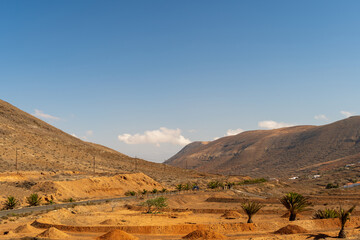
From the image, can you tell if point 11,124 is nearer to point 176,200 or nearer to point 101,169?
point 101,169

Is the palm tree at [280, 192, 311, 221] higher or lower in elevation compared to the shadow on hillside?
higher

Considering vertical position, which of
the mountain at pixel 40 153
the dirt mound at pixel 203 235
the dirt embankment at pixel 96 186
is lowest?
the dirt mound at pixel 203 235

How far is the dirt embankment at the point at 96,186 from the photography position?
42.7 meters

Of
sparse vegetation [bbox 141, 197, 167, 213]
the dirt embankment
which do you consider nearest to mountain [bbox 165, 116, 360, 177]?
the dirt embankment

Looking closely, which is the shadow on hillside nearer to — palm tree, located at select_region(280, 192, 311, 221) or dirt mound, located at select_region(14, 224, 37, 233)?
palm tree, located at select_region(280, 192, 311, 221)

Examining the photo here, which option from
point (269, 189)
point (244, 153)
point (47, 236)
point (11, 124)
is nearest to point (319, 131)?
point (244, 153)

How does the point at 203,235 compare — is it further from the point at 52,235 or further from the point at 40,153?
the point at 40,153

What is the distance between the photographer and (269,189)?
61.8 metres

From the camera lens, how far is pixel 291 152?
145125 mm

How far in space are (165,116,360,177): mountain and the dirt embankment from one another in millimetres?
68445

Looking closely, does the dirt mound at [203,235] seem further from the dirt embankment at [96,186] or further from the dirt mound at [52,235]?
the dirt embankment at [96,186]

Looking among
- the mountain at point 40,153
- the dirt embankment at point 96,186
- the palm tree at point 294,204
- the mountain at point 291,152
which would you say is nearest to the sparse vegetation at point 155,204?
the palm tree at point 294,204

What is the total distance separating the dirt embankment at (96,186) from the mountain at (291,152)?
68.4 metres

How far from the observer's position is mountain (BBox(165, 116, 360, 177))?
123438 millimetres
